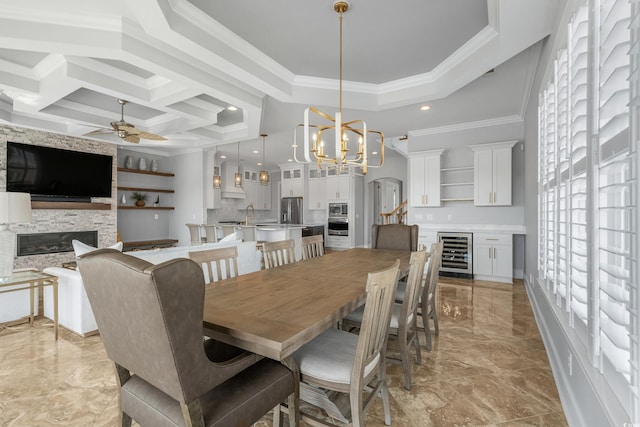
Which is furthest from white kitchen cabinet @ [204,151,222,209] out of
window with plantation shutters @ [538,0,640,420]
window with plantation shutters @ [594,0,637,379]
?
window with plantation shutters @ [594,0,637,379]

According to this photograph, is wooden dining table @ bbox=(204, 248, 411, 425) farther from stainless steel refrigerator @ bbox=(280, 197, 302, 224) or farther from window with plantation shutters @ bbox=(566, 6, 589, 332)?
stainless steel refrigerator @ bbox=(280, 197, 302, 224)

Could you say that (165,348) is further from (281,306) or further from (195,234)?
(195,234)

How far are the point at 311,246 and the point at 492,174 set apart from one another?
3.61m

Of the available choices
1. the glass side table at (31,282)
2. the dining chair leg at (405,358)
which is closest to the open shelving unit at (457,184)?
the dining chair leg at (405,358)

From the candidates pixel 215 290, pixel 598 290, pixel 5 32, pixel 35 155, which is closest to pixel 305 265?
pixel 215 290

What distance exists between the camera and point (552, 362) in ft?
A: 7.68

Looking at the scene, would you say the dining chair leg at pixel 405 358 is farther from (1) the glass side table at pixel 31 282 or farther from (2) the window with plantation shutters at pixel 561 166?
(1) the glass side table at pixel 31 282

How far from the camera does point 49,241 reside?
5680 mm

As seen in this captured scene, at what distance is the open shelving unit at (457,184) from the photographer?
18.3ft

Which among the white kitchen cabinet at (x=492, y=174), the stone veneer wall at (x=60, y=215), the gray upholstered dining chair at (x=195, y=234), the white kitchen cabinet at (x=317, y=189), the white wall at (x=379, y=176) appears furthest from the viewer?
the white kitchen cabinet at (x=317, y=189)

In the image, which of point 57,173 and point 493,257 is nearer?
point 493,257

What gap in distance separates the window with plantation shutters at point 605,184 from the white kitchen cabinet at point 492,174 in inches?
135

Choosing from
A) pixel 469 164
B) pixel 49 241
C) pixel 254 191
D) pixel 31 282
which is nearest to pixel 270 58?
pixel 31 282

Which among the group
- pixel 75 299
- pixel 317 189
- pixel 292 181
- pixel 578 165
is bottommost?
pixel 75 299
